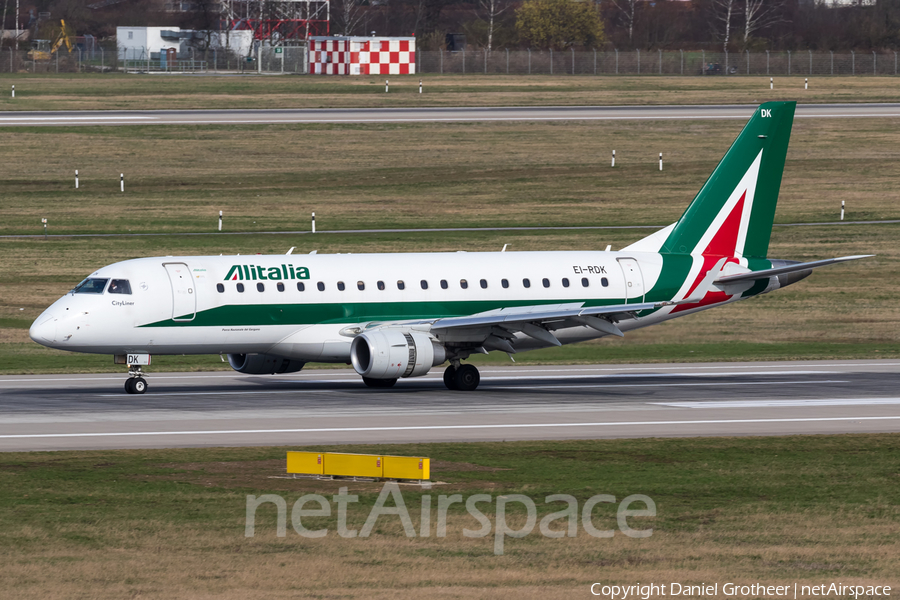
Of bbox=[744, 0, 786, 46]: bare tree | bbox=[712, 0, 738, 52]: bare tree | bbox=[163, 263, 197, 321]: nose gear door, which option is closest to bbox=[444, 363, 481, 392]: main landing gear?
bbox=[163, 263, 197, 321]: nose gear door

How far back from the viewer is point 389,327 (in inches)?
1470

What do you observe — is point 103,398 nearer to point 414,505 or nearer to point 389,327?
point 389,327

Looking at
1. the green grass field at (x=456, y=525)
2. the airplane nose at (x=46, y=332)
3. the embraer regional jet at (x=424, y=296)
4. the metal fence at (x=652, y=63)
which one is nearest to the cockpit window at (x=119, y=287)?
the embraer regional jet at (x=424, y=296)

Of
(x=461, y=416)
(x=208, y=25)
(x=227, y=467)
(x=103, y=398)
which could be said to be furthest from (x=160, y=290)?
(x=208, y=25)

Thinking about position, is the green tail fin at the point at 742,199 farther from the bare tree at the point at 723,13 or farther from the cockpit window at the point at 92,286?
the bare tree at the point at 723,13

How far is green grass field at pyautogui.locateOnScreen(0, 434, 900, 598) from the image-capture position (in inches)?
641

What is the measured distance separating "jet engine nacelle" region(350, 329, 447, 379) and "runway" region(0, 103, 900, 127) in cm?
5784

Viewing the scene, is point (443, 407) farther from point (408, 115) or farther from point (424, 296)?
point (408, 115)

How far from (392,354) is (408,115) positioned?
61.6 metres

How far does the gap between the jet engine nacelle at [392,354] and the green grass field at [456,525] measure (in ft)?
29.3

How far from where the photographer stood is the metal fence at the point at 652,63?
12344 cm

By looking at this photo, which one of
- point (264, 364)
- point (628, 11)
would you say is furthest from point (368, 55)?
point (264, 364)

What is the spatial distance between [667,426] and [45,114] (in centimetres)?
7418

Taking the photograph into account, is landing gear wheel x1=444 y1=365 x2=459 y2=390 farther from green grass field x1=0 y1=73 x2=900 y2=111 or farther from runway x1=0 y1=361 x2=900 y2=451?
green grass field x1=0 y1=73 x2=900 y2=111
